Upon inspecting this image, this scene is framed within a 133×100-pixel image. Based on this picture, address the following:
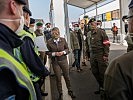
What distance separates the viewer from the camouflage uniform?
6.81m

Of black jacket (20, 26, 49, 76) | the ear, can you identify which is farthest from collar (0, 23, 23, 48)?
black jacket (20, 26, 49, 76)

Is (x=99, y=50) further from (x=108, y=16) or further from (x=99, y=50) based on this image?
(x=108, y=16)

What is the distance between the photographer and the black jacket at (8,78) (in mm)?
1405

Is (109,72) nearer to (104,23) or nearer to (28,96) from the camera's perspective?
(28,96)

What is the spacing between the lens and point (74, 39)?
34.8 ft

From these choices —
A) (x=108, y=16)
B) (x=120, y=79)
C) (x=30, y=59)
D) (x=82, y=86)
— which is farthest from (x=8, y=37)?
(x=108, y=16)

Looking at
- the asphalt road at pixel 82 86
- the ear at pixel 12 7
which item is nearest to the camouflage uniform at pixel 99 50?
the asphalt road at pixel 82 86

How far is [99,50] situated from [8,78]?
558 cm

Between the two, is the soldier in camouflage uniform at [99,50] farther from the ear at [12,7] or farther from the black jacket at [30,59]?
the ear at [12,7]

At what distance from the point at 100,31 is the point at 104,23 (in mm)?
29440

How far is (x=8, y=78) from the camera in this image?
1446mm

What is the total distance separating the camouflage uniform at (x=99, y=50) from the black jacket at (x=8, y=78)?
523 centimetres

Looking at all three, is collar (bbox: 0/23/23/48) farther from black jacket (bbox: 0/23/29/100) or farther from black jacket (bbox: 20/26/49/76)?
black jacket (bbox: 20/26/49/76)

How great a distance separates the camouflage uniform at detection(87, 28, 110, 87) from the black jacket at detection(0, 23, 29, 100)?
5227mm
